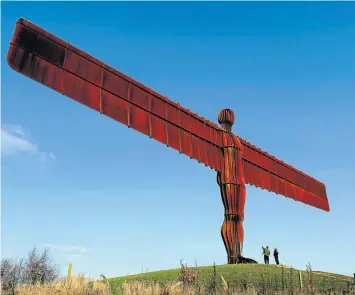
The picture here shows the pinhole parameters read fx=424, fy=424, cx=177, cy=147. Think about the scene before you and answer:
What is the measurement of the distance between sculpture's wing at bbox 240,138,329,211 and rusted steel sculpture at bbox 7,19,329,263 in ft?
0.17

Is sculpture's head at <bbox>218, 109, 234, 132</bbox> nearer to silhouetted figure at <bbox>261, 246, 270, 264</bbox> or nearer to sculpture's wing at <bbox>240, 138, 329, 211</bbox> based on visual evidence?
sculpture's wing at <bbox>240, 138, 329, 211</bbox>

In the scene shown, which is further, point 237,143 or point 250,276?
point 237,143

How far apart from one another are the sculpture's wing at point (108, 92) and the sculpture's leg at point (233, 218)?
3.90 feet

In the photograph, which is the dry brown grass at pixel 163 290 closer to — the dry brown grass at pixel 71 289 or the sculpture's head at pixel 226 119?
the dry brown grass at pixel 71 289

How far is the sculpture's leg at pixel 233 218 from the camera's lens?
739 inches

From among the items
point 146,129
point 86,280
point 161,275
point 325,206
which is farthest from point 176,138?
point 325,206

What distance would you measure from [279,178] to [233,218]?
219 inches

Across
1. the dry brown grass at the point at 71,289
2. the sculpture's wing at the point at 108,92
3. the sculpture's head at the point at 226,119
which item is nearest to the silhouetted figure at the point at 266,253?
the sculpture's wing at the point at 108,92

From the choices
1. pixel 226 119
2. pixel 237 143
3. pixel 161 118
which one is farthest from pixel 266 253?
pixel 161 118

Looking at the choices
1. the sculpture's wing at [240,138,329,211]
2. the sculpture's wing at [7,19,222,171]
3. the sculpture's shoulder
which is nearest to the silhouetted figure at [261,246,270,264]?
the sculpture's wing at [240,138,329,211]

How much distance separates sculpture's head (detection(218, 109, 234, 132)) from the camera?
21.1 metres

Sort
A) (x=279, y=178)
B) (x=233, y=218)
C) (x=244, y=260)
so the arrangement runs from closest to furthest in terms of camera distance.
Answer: (x=244, y=260) < (x=233, y=218) < (x=279, y=178)

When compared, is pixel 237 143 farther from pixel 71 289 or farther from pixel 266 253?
pixel 71 289

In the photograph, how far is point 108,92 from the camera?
15953 mm
